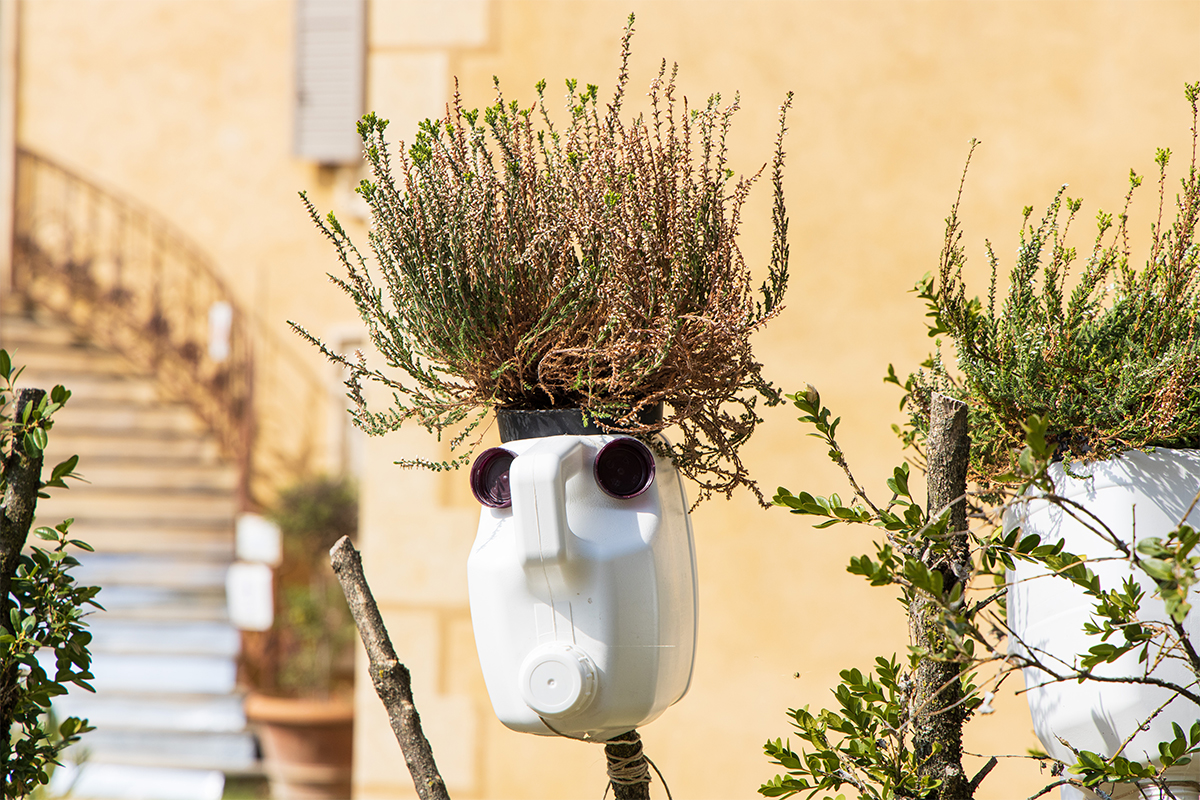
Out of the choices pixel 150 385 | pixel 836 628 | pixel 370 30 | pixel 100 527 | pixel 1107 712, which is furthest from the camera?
pixel 150 385

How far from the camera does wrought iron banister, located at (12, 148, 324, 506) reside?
6.65 m

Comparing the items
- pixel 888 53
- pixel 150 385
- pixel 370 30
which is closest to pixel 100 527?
→ pixel 150 385

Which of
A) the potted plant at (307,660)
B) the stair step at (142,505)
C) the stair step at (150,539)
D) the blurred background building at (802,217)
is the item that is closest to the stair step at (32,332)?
the stair step at (142,505)

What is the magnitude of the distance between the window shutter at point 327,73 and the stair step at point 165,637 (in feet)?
9.60

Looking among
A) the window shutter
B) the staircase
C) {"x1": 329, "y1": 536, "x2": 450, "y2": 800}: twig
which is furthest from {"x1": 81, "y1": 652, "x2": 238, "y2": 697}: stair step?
{"x1": 329, "y1": 536, "x2": 450, "y2": 800}: twig

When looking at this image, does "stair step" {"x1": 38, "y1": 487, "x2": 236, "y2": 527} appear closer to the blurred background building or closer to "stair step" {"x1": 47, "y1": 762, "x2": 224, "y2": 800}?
"stair step" {"x1": 47, "y1": 762, "x2": 224, "y2": 800}

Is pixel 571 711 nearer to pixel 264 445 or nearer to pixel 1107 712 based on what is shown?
pixel 1107 712

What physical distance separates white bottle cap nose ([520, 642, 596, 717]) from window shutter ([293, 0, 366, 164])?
579cm

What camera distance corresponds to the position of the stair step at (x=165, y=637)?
522 centimetres

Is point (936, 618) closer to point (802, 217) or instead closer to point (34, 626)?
point (34, 626)

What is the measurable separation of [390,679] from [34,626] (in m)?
0.48

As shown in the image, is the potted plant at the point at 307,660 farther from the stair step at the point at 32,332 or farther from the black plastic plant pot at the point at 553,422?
the black plastic plant pot at the point at 553,422

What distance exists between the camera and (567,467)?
46.8 inches

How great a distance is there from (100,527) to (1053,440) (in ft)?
18.4
